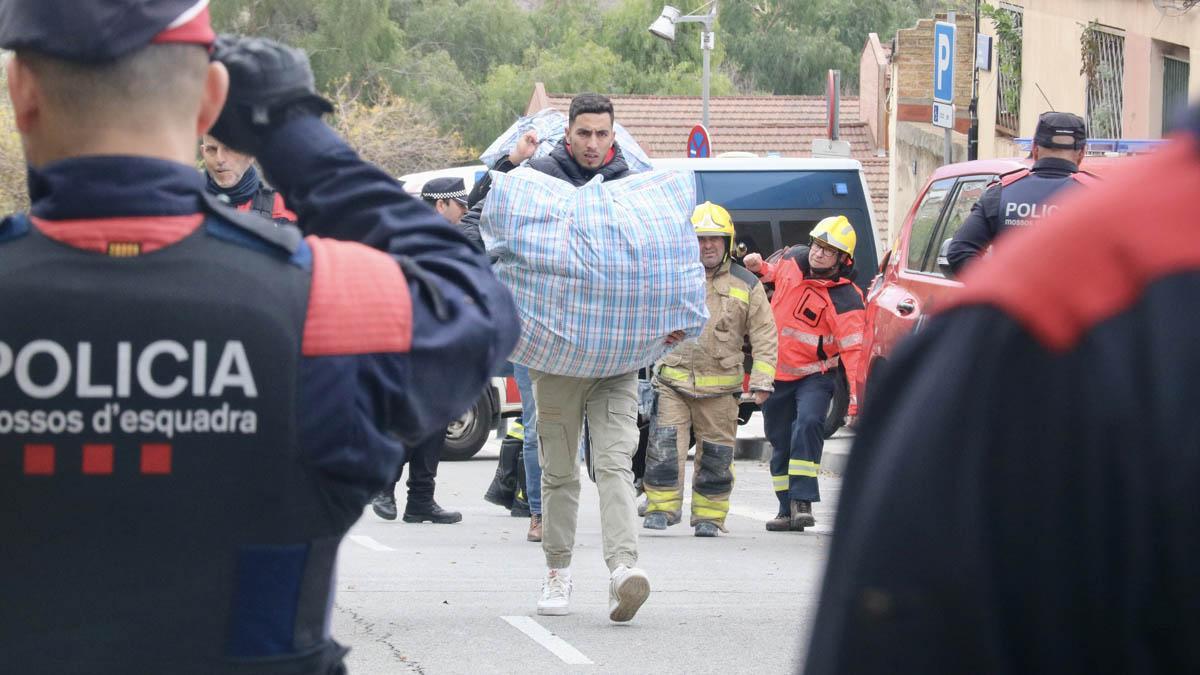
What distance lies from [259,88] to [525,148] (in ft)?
20.8

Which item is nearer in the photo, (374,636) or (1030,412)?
(1030,412)

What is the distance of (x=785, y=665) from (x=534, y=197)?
6.73 ft

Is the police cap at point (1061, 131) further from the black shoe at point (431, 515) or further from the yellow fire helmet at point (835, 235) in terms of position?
the black shoe at point (431, 515)

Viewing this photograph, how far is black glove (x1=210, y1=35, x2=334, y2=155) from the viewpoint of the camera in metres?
2.22

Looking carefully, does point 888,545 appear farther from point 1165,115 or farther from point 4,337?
point 1165,115

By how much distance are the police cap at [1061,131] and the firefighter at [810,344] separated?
2.61 m

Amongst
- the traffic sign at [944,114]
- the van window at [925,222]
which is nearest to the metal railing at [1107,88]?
the traffic sign at [944,114]

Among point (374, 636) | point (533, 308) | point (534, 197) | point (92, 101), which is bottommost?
point (374, 636)

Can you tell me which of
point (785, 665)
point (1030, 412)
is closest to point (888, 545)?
point (1030, 412)

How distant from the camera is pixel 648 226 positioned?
23.3 feet

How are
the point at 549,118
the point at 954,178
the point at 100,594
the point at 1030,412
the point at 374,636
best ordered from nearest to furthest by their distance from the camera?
the point at 1030,412 < the point at 100,594 < the point at 374,636 < the point at 549,118 < the point at 954,178

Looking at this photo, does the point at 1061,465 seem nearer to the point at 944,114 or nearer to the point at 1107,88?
the point at 944,114

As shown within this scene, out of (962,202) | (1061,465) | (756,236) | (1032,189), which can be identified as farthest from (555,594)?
(756,236)

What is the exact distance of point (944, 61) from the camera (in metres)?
16.2
